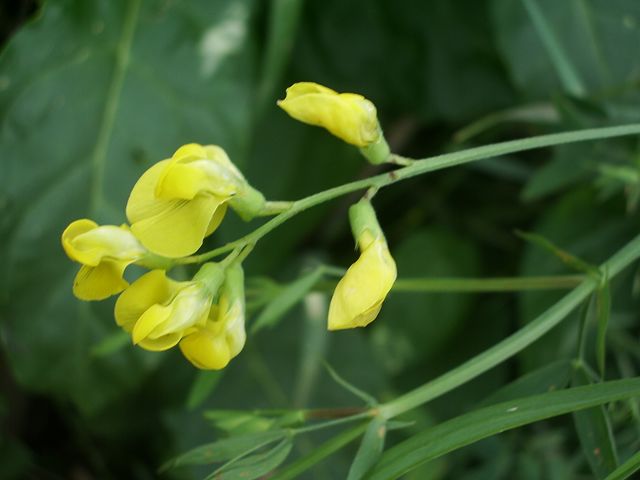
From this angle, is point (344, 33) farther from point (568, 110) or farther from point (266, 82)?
point (568, 110)

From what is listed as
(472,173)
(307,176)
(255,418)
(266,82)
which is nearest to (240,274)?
(255,418)

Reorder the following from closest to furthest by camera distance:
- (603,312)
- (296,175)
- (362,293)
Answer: (362,293)
(603,312)
(296,175)

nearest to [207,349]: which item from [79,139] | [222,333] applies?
[222,333]

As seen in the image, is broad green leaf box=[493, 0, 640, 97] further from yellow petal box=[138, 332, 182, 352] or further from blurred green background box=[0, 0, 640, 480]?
yellow petal box=[138, 332, 182, 352]

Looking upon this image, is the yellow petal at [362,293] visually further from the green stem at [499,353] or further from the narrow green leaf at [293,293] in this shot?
the narrow green leaf at [293,293]

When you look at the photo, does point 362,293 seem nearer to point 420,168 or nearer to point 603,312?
point 420,168

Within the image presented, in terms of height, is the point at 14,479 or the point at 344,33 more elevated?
the point at 344,33
